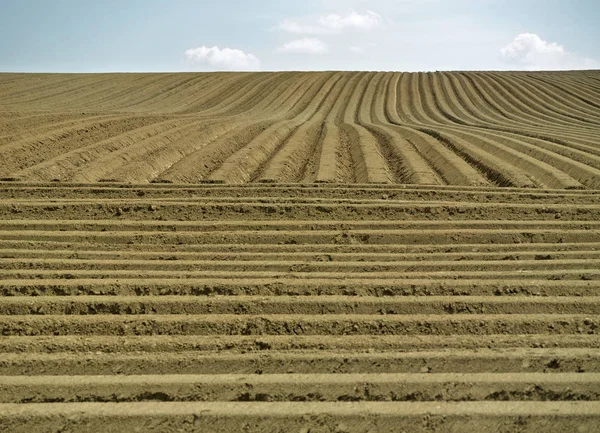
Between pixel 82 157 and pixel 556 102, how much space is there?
21.2 m

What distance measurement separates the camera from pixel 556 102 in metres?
24.7

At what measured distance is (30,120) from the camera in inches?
504

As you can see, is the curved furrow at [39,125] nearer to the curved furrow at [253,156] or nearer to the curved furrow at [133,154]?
the curved furrow at [133,154]

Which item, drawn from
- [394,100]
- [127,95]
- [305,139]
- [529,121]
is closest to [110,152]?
[305,139]

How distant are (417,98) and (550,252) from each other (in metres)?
22.2

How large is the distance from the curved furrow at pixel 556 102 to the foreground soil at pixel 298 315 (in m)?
15.3

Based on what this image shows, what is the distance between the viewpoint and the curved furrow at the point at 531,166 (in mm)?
8570

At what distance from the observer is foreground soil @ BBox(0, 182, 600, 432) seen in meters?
3.18

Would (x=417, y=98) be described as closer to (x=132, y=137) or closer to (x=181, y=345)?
(x=132, y=137)

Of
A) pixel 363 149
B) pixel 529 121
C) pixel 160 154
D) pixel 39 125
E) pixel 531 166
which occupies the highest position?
pixel 529 121

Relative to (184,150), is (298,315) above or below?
below

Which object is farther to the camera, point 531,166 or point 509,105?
point 509,105

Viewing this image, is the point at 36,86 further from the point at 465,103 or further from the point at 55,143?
the point at 465,103

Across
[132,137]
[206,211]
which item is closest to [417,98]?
[132,137]
